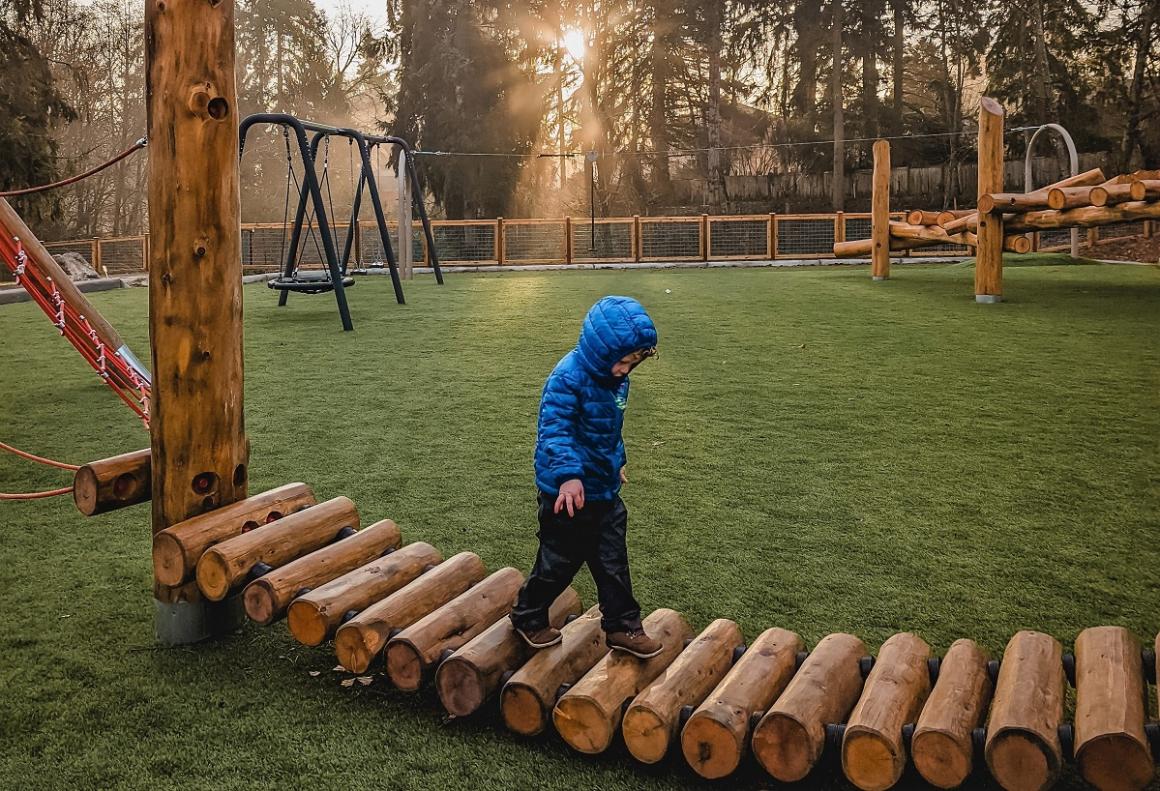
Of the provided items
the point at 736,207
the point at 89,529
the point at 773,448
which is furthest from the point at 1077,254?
the point at 89,529

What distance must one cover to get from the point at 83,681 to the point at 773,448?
3.69m

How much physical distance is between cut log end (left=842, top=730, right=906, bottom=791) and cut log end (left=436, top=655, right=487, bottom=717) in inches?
36.4

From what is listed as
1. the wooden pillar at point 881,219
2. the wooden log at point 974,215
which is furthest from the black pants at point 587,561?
the wooden pillar at point 881,219

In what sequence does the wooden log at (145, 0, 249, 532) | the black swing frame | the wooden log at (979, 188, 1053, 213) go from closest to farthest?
the wooden log at (145, 0, 249, 532) → the black swing frame → the wooden log at (979, 188, 1053, 213)

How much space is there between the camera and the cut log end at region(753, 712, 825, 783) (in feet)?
7.86

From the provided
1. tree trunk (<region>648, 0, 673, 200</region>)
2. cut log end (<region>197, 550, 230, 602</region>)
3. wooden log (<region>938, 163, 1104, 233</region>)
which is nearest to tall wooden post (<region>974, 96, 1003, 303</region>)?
wooden log (<region>938, 163, 1104, 233</region>)

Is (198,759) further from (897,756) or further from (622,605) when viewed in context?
(897,756)

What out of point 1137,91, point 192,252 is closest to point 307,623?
point 192,252

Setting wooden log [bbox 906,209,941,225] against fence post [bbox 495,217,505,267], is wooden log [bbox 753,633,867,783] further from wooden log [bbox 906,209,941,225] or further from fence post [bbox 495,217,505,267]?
fence post [bbox 495,217,505,267]

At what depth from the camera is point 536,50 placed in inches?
1444

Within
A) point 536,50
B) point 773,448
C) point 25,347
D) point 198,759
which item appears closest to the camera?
point 198,759

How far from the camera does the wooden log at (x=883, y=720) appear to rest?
2342 millimetres

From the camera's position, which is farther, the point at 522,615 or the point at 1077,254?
the point at 1077,254

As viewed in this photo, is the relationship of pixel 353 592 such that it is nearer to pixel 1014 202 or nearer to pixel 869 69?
pixel 1014 202
